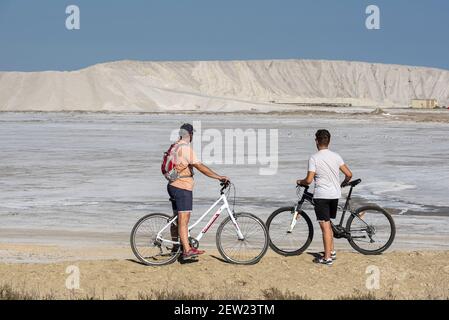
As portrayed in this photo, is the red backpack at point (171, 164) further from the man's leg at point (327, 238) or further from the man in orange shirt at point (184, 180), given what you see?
the man's leg at point (327, 238)

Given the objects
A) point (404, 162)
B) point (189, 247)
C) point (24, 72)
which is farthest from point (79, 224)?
point (24, 72)

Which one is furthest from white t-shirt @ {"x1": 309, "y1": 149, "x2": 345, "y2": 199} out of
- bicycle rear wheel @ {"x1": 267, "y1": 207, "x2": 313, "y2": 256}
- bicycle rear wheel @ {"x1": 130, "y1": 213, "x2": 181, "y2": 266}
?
bicycle rear wheel @ {"x1": 130, "y1": 213, "x2": 181, "y2": 266}

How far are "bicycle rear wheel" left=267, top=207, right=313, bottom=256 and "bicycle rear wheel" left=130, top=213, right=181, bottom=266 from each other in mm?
1263

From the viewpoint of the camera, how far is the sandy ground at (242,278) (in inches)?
324

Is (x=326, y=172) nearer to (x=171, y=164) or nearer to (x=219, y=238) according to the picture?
(x=219, y=238)

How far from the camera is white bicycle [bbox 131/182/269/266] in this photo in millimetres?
9109

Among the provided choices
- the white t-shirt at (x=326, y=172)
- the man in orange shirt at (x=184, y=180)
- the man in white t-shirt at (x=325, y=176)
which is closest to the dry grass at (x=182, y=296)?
the man in orange shirt at (x=184, y=180)

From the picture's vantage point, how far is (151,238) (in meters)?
9.13

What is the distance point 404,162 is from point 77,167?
10.8 m

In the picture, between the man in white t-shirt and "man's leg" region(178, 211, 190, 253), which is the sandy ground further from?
the man in white t-shirt

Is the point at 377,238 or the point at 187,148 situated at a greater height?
the point at 187,148

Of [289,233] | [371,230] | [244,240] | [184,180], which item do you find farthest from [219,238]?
[371,230]

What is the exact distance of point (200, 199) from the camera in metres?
17.1
